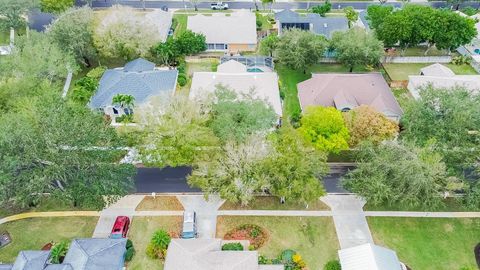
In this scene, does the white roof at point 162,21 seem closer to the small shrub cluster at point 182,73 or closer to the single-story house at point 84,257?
the small shrub cluster at point 182,73

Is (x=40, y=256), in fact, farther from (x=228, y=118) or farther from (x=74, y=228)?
(x=228, y=118)

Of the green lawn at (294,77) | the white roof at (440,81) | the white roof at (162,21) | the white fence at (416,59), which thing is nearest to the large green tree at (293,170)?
the green lawn at (294,77)

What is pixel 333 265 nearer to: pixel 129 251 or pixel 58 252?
pixel 129 251

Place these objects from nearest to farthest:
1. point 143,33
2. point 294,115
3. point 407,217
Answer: point 407,217 < point 294,115 < point 143,33

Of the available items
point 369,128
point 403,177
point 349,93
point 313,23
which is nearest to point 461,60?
point 313,23

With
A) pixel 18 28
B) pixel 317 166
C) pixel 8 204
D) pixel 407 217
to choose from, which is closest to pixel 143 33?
pixel 18 28

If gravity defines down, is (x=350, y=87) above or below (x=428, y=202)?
above
